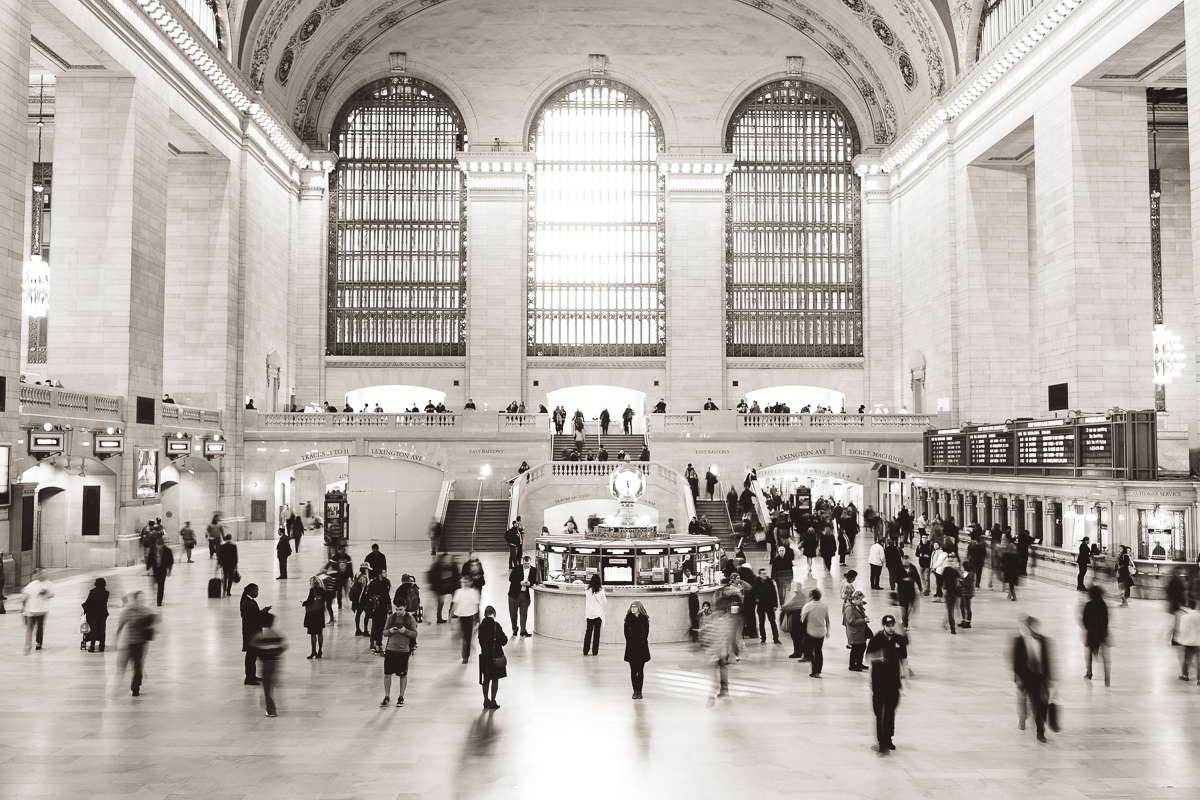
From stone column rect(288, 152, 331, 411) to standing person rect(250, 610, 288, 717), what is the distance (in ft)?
102

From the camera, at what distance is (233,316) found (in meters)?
32.9

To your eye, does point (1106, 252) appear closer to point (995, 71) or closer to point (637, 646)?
point (995, 71)

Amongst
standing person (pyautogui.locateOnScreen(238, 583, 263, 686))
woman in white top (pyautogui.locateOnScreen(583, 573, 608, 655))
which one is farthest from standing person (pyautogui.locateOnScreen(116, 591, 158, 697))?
woman in white top (pyautogui.locateOnScreen(583, 573, 608, 655))

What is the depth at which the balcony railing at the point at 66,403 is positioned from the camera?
21.0 metres

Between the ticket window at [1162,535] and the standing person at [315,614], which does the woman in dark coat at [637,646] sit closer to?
the standing person at [315,614]

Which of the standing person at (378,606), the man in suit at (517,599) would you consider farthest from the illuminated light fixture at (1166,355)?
the standing person at (378,606)

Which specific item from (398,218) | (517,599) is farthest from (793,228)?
(517,599)

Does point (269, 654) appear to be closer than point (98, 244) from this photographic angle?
Yes

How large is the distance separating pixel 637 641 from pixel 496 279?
30.9m

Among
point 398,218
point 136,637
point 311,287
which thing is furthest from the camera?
point 398,218

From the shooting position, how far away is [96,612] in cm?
1335

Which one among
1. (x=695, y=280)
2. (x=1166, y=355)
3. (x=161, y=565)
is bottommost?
(x=161, y=565)

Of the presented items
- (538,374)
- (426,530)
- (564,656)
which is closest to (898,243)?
(538,374)

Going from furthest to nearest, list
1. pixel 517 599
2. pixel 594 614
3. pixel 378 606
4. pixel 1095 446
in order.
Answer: pixel 1095 446 → pixel 517 599 → pixel 378 606 → pixel 594 614
